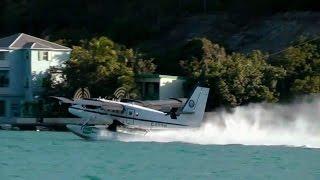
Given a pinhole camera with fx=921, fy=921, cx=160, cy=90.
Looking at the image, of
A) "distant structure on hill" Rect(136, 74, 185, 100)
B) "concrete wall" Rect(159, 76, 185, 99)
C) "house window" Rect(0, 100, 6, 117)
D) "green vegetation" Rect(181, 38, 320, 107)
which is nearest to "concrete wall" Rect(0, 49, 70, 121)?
"house window" Rect(0, 100, 6, 117)

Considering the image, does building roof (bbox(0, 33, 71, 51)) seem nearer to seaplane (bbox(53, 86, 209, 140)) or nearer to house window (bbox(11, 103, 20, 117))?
house window (bbox(11, 103, 20, 117))

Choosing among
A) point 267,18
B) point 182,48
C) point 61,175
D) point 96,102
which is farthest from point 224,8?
point 61,175

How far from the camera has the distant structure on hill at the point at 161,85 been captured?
78.5 metres

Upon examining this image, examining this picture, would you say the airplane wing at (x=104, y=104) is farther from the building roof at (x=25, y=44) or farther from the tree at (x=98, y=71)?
the building roof at (x=25, y=44)

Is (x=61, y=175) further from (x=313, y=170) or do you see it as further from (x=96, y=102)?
(x=96, y=102)

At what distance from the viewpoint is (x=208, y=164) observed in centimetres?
4006

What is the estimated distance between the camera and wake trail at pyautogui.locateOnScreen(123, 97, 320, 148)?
53.1m

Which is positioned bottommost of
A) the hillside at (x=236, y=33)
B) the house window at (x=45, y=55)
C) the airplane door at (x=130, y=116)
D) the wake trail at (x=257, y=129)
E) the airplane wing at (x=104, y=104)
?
the wake trail at (x=257, y=129)

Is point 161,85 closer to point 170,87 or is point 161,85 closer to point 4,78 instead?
point 170,87

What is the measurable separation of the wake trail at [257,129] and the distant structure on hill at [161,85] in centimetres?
1061

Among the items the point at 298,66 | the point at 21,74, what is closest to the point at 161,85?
the point at 298,66

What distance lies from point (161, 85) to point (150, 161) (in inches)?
1475

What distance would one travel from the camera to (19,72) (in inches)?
3206

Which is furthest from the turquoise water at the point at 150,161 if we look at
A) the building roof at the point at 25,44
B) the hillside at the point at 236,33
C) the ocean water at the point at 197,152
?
the hillside at the point at 236,33
